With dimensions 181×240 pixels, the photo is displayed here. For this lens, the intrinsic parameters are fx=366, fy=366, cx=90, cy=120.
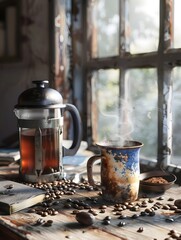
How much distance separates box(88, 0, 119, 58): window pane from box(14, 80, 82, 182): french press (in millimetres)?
514

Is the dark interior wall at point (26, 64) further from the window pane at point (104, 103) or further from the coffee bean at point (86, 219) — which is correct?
the coffee bean at point (86, 219)

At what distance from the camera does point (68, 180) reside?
1236 mm

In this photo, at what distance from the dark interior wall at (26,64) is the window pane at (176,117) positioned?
68cm

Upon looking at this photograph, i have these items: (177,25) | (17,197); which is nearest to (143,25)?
(177,25)

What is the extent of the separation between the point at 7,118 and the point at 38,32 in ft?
1.57

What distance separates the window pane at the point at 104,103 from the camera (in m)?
1.63

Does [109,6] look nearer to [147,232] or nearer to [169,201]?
[169,201]

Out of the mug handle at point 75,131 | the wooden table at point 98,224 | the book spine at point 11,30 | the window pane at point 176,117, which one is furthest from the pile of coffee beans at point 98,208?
the book spine at point 11,30

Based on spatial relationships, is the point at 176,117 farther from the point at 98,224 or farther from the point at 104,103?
the point at 98,224

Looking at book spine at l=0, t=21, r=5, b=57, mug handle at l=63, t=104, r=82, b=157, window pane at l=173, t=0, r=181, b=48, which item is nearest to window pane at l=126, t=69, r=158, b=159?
window pane at l=173, t=0, r=181, b=48

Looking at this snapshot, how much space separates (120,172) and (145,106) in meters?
0.55

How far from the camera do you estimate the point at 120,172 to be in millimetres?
993

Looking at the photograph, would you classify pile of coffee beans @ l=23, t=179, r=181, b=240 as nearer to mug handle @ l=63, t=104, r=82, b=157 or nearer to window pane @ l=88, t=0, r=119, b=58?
mug handle @ l=63, t=104, r=82, b=157

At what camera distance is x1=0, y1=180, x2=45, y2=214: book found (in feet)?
3.10
